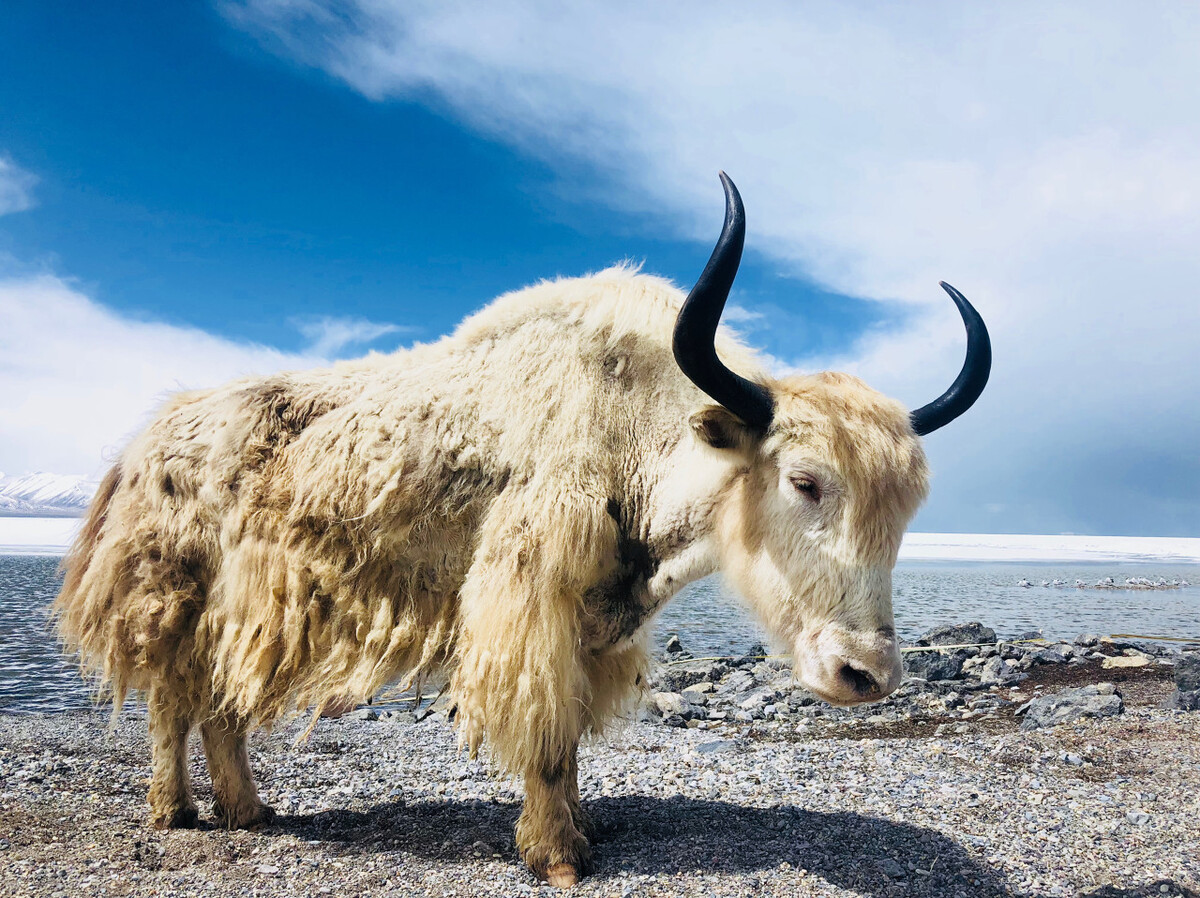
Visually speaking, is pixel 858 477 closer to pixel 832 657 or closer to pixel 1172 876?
pixel 832 657

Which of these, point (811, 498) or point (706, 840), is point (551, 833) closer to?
point (706, 840)

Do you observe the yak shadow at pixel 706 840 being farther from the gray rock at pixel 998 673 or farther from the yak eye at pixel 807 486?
the gray rock at pixel 998 673

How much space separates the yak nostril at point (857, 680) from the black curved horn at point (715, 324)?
3.63 ft

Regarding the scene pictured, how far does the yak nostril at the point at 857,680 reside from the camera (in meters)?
2.96

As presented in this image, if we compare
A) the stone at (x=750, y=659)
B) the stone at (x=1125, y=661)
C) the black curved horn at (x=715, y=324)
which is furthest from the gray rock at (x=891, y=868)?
the stone at (x=1125, y=661)

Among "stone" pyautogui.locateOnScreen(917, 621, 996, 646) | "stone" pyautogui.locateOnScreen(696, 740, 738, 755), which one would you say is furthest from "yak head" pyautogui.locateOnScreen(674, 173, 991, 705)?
"stone" pyautogui.locateOnScreen(917, 621, 996, 646)

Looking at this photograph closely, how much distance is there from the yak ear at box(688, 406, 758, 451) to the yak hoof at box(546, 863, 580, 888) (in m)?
2.05

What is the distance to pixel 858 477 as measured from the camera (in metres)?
3.12

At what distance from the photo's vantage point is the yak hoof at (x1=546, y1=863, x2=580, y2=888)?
11.0 feet

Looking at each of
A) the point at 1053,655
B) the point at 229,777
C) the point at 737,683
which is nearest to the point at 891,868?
the point at 229,777

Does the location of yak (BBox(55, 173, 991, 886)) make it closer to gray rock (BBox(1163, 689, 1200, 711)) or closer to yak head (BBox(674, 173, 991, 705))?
yak head (BBox(674, 173, 991, 705))

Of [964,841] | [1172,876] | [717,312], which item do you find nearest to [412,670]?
[717,312]

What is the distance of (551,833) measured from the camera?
3457 mm

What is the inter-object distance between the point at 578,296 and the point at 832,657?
2.19m
